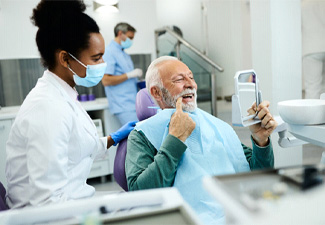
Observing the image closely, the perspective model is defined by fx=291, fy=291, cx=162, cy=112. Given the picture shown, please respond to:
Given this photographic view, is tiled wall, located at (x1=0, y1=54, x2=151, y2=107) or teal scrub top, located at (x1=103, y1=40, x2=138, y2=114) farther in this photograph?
tiled wall, located at (x1=0, y1=54, x2=151, y2=107)

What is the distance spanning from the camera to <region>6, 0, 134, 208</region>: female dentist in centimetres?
96

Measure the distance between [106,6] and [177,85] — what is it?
7.80 ft

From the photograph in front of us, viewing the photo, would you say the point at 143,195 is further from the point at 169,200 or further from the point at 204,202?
the point at 204,202

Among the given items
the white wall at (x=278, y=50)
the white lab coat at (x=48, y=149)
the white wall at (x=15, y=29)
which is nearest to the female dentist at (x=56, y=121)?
the white lab coat at (x=48, y=149)

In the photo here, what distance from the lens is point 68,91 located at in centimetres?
128

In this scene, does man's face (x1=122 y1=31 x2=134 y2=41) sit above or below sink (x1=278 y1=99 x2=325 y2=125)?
above

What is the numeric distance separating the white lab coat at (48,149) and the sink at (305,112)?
0.84 m

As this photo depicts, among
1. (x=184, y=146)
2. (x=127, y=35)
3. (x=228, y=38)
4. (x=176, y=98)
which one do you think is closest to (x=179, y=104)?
(x=176, y=98)

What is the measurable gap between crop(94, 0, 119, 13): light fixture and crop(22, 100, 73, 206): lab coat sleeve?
2.62 meters

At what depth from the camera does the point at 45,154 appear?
3.10 feet

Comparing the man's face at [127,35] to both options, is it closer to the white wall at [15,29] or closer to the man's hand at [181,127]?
the white wall at [15,29]

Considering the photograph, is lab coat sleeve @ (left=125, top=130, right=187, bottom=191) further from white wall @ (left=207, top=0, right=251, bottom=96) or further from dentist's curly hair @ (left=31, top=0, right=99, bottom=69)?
white wall @ (left=207, top=0, right=251, bottom=96)

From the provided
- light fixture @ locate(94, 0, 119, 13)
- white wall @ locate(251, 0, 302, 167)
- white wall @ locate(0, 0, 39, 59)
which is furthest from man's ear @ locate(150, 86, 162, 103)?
light fixture @ locate(94, 0, 119, 13)

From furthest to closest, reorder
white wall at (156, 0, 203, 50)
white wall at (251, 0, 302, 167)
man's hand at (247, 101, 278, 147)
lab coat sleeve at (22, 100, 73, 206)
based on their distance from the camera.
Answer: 1. white wall at (156, 0, 203, 50)
2. white wall at (251, 0, 302, 167)
3. man's hand at (247, 101, 278, 147)
4. lab coat sleeve at (22, 100, 73, 206)
